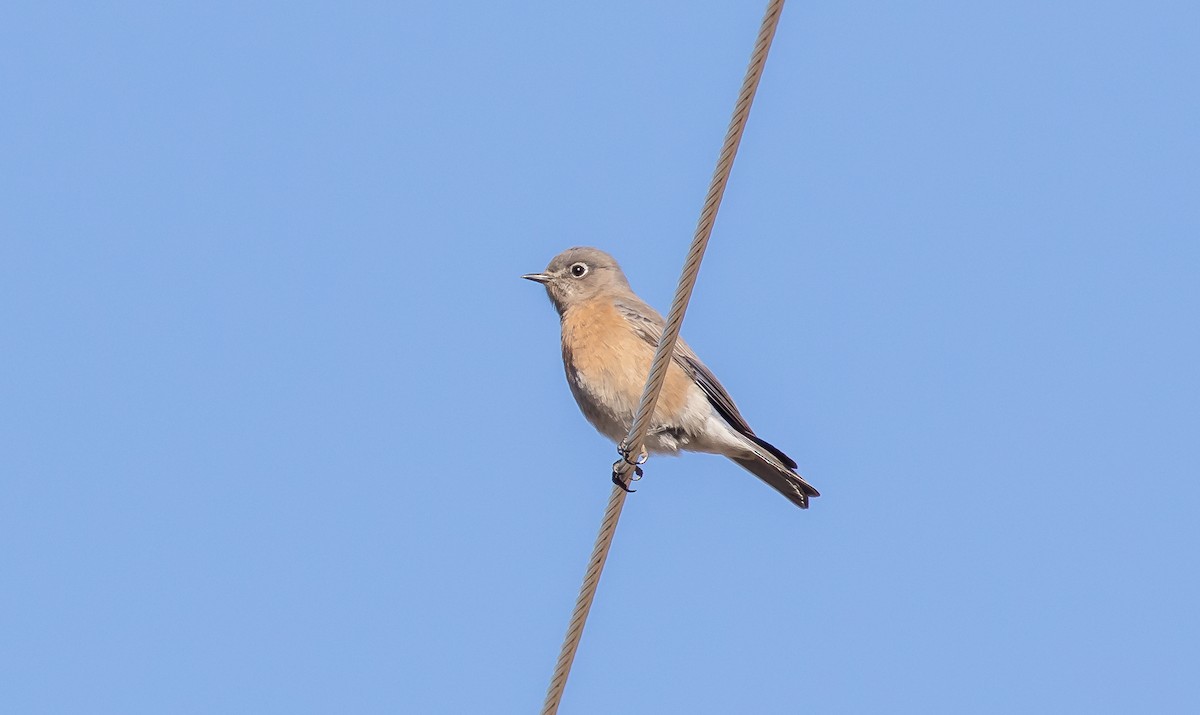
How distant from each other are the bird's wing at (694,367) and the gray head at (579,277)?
0.51m

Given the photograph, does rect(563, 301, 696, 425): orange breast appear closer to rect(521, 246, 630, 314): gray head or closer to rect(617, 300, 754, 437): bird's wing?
rect(617, 300, 754, 437): bird's wing

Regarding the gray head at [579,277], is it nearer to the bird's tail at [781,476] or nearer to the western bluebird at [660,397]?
the western bluebird at [660,397]

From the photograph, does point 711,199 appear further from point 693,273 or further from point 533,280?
point 533,280

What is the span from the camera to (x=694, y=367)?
10.4 meters

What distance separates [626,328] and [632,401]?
73 cm

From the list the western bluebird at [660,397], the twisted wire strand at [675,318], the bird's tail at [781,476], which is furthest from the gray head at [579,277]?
the twisted wire strand at [675,318]

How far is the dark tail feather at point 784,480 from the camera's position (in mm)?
10172

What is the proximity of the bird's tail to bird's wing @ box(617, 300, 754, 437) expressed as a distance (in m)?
0.20

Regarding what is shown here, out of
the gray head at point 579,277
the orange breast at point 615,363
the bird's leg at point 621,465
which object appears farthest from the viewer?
the gray head at point 579,277

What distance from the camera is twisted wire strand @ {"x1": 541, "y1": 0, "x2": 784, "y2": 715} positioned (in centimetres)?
573

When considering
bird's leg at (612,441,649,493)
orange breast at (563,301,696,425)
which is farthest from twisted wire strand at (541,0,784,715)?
orange breast at (563,301,696,425)

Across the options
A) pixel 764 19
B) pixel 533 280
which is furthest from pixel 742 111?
pixel 533 280

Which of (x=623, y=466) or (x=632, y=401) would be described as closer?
(x=623, y=466)

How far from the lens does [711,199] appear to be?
20.0 ft
